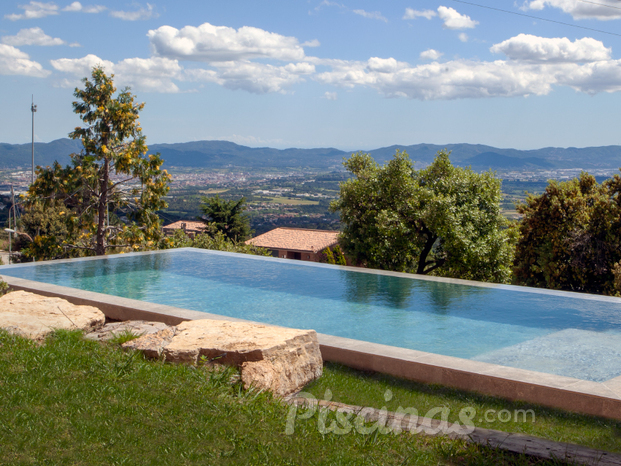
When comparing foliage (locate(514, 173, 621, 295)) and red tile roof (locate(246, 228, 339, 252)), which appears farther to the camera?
red tile roof (locate(246, 228, 339, 252))

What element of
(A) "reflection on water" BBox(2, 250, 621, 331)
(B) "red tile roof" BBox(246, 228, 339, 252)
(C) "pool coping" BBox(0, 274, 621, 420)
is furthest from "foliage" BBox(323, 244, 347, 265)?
(B) "red tile roof" BBox(246, 228, 339, 252)

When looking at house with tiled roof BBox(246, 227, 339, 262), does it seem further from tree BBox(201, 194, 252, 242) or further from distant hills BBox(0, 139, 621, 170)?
distant hills BBox(0, 139, 621, 170)

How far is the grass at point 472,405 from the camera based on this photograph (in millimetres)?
4539

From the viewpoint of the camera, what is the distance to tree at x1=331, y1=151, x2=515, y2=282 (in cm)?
1612

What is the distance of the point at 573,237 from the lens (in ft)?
57.1

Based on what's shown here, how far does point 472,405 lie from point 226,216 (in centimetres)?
3289

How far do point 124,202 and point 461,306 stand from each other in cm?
1183

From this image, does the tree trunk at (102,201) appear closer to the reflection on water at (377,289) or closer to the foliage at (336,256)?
the reflection on water at (377,289)

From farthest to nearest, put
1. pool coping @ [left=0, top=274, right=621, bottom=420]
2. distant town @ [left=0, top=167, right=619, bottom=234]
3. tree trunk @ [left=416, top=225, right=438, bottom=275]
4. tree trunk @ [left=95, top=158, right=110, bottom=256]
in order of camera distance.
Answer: distant town @ [left=0, top=167, right=619, bottom=234] → tree trunk @ [left=416, top=225, right=438, bottom=275] → tree trunk @ [left=95, top=158, right=110, bottom=256] → pool coping @ [left=0, top=274, right=621, bottom=420]

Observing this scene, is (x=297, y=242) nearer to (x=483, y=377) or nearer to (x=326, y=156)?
(x=483, y=377)

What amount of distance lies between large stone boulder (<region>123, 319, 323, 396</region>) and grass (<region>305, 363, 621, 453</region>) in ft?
0.99

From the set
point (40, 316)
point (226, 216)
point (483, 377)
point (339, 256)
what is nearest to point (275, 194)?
point (226, 216)

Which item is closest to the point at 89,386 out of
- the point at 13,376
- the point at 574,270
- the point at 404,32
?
the point at 13,376

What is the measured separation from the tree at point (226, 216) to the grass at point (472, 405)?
31.4 meters
